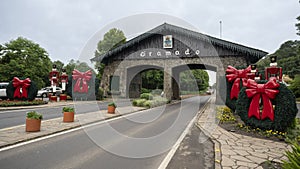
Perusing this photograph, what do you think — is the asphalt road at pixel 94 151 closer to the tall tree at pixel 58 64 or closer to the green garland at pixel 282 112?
the green garland at pixel 282 112

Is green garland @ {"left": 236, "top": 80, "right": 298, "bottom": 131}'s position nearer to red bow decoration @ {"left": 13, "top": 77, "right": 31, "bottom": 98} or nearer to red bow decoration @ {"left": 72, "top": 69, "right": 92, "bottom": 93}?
red bow decoration @ {"left": 13, "top": 77, "right": 31, "bottom": 98}

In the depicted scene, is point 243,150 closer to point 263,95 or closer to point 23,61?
point 263,95

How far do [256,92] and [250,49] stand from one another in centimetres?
1228

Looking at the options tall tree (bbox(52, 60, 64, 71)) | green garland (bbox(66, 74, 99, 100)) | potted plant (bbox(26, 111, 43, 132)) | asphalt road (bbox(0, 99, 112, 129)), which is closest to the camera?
potted plant (bbox(26, 111, 43, 132))

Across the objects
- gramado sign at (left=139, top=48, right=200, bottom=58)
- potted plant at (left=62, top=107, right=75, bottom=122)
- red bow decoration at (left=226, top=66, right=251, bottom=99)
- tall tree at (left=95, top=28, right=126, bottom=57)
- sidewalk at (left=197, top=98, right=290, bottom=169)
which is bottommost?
sidewalk at (left=197, top=98, right=290, bottom=169)

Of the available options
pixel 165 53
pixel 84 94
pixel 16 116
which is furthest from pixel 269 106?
pixel 84 94

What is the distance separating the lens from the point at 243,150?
4.71 m

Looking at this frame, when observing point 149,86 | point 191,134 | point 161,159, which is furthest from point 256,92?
point 149,86

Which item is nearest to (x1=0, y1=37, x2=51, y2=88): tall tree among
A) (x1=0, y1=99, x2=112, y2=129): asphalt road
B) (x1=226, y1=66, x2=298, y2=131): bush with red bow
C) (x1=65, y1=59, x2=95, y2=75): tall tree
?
(x1=65, y1=59, x2=95, y2=75): tall tree

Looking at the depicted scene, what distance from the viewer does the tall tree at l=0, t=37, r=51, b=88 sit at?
25.9 metres

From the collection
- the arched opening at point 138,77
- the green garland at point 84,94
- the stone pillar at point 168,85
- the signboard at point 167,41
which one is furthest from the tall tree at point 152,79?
the green garland at point 84,94

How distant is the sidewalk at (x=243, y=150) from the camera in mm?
3887

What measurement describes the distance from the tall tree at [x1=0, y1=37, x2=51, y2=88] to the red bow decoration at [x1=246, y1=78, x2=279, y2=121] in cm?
2772

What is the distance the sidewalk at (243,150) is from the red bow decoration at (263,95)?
1.10 meters
